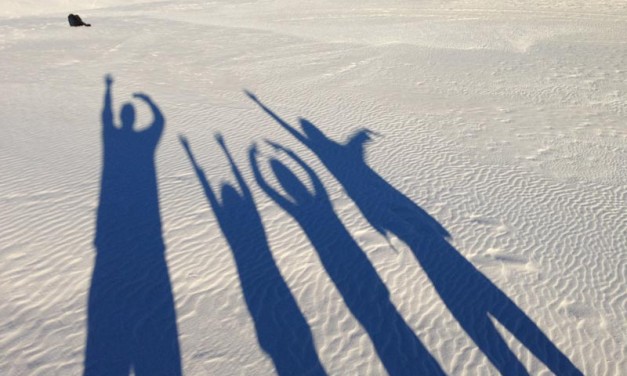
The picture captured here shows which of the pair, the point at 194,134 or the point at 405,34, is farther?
the point at 405,34

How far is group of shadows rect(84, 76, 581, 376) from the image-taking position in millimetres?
4812

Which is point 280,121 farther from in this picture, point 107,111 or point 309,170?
point 107,111

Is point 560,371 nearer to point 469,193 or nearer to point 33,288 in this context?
point 469,193

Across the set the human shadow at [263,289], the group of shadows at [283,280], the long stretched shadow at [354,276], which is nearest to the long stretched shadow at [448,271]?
the group of shadows at [283,280]

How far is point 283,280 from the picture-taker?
5.80 metres

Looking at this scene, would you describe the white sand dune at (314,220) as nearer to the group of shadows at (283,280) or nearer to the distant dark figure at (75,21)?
the group of shadows at (283,280)

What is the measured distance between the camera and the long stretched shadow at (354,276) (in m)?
Result: 4.89

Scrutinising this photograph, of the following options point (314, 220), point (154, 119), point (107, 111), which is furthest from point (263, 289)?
point (107, 111)

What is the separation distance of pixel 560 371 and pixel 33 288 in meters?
5.80

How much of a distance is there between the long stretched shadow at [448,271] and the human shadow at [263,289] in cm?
172

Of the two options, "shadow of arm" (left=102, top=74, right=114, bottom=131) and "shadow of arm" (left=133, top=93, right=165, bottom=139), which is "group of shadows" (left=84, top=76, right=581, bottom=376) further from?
"shadow of arm" (left=102, top=74, right=114, bottom=131)

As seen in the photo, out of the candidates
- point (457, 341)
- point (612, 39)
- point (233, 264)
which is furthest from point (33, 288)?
point (612, 39)

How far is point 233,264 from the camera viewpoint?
6031mm

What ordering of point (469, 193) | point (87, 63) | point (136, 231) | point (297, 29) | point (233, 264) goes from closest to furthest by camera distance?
point (233, 264) → point (136, 231) → point (469, 193) → point (87, 63) → point (297, 29)
